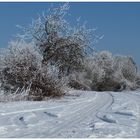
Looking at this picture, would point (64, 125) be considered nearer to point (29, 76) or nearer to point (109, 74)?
point (29, 76)

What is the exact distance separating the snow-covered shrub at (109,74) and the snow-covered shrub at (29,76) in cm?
2897

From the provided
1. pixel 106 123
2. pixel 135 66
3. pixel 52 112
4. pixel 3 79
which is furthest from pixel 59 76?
pixel 135 66

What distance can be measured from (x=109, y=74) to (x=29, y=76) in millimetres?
35501

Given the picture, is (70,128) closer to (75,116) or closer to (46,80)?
(75,116)

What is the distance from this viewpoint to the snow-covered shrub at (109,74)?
182ft

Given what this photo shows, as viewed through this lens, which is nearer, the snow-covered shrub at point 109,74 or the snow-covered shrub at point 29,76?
the snow-covered shrub at point 29,76

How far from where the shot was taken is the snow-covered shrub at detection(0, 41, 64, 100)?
24078mm

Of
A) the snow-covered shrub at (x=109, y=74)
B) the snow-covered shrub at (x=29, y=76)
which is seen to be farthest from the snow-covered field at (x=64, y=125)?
the snow-covered shrub at (x=109, y=74)

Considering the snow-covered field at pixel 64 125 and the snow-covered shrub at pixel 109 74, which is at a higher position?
the snow-covered shrub at pixel 109 74

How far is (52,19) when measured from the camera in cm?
2786

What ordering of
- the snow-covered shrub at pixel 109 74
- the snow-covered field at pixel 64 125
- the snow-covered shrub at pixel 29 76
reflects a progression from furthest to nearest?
1. the snow-covered shrub at pixel 109 74
2. the snow-covered shrub at pixel 29 76
3. the snow-covered field at pixel 64 125

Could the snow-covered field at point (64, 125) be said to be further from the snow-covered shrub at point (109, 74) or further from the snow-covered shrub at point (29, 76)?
the snow-covered shrub at point (109, 74)

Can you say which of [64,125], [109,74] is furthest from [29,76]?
[109,74]

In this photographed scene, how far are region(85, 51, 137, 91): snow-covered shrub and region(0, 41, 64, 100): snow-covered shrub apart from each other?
28965mm
